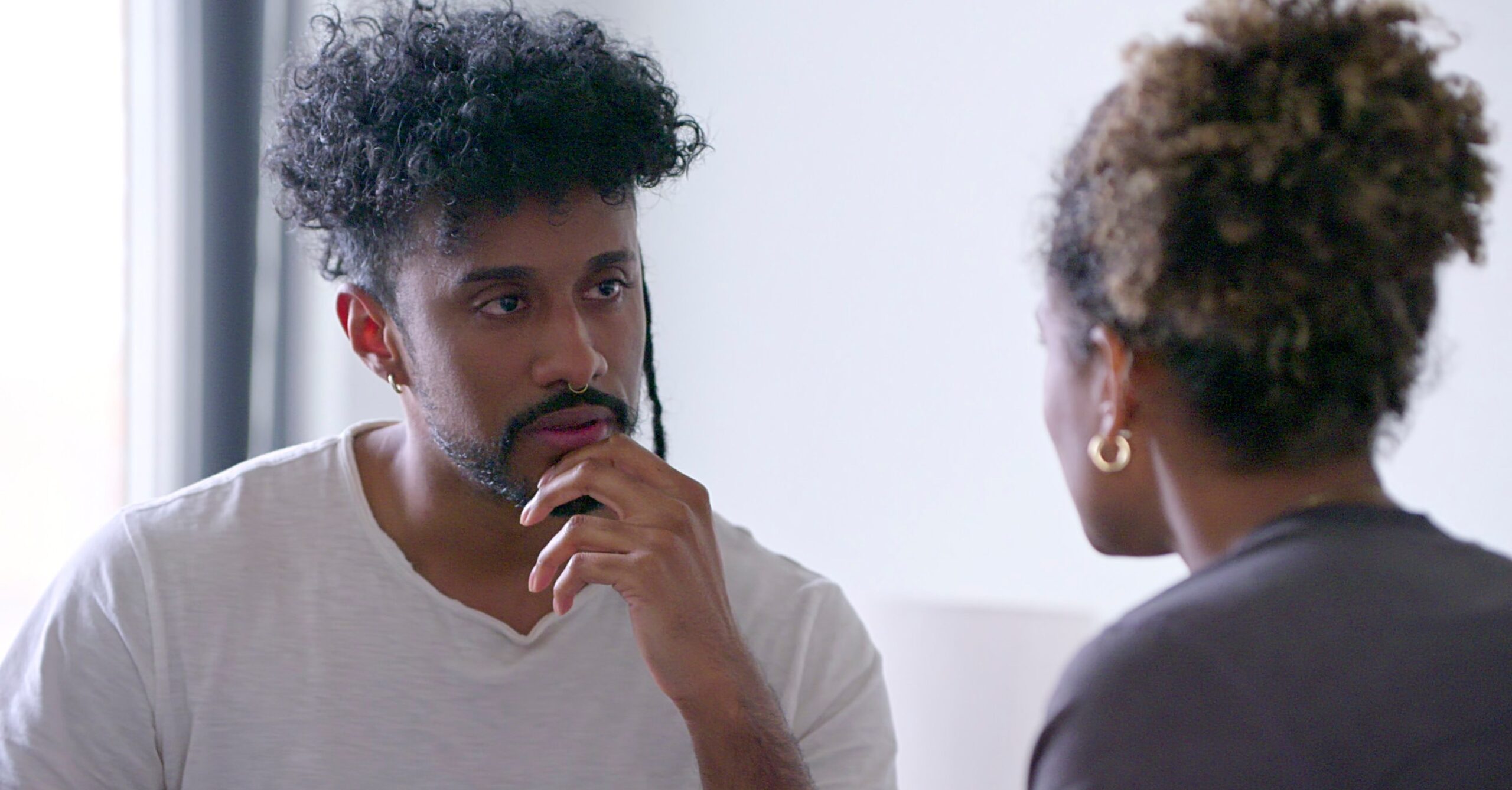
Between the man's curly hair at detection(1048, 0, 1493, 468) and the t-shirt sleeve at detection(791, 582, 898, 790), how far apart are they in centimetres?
67

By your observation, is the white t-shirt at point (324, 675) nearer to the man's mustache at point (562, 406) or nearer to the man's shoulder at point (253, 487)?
the man's shoulder at point (253, 487)

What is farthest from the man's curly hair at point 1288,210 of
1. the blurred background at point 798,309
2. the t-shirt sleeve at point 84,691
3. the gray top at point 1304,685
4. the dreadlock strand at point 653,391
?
the blurred background at point 798,309

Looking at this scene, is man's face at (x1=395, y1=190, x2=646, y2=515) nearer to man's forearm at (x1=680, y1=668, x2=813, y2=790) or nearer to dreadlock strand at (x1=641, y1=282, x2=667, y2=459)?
dreadlock strand at (x1=641, y1=282, x2=667, y2=459)

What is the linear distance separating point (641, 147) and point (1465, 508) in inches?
57.3

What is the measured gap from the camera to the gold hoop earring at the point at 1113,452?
90cm

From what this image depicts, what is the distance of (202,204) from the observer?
193 cm

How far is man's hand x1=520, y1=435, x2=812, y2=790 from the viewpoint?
1.21 metres

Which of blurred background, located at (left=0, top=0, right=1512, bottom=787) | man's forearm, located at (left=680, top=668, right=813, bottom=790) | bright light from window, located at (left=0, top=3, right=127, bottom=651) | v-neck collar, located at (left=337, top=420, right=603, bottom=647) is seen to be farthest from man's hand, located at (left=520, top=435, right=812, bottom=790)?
bright light from window, located at (left=0, top=3, right=127, bottom=651)

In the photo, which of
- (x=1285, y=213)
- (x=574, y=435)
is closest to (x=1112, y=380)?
(x=1285, y=213)

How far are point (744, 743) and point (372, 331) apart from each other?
2.04ft

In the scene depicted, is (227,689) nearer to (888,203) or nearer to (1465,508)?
(888,203)

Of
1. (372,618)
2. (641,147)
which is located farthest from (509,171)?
(372,618)

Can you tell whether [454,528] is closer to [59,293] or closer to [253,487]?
[253,487]

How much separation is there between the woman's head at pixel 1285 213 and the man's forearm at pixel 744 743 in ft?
1.74
